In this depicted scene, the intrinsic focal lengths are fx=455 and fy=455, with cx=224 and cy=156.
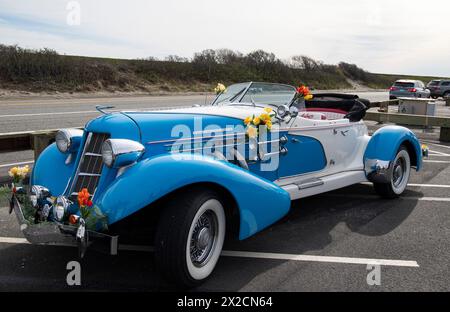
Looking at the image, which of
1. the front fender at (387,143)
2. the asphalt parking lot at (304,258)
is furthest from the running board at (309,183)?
the front fender at (387,143)

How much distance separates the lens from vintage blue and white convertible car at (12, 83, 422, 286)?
3271mm

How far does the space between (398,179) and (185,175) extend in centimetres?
394

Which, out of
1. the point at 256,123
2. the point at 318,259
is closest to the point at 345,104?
the point at 256,123

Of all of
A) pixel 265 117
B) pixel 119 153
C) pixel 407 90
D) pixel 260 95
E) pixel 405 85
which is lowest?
pixel 119 153

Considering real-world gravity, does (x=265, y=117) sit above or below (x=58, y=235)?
A: above

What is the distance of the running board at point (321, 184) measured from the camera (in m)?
4.84

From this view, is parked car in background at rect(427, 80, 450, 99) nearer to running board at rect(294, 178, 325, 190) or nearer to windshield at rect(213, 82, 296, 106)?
windshield at rect(213, 82, 296, 106)

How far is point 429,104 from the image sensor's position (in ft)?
50.6

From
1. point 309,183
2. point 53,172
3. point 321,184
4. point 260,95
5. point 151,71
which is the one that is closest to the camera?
point 53,172

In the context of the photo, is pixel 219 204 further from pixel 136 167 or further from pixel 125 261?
pixel 125 261

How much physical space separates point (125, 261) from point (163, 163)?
1.11 meters

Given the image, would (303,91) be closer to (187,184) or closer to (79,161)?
(187,184)

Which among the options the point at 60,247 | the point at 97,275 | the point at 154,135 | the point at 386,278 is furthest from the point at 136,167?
the point at 386,278

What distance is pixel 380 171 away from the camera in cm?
579
